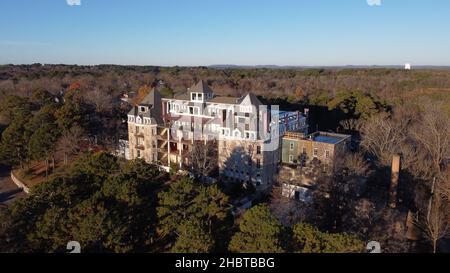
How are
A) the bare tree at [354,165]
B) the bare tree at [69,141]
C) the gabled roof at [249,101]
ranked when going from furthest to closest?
the bare tree at [69,141], the gabled roof at [249,101], the bare tree at [354,165]

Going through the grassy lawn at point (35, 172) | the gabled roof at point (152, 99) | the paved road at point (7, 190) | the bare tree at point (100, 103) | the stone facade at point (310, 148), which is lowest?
the paved road at point (7, 190)

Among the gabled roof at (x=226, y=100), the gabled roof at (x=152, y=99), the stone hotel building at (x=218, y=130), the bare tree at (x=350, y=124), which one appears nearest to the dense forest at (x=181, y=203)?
the bare tree at (x=350, y=124)

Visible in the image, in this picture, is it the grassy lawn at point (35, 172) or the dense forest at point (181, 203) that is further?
the grassy lawn at point (35, 172)

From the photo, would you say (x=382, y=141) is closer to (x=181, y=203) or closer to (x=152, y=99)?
(x=152, y=99)

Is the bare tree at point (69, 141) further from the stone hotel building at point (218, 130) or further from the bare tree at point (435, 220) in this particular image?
the bare tree at point (435, 220)

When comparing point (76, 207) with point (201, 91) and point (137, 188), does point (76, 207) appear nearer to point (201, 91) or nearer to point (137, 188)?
point (137, 188)

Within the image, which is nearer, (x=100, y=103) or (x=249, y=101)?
(x=249, y=101)

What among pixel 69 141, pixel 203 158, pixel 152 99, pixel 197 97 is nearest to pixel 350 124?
pixel 197 97

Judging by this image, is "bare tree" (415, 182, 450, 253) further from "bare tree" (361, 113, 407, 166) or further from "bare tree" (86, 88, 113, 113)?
"bare tree" (86, 88, 113, 113)

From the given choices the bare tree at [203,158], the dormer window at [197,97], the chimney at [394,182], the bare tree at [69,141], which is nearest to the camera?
the chimney at [394,182]
